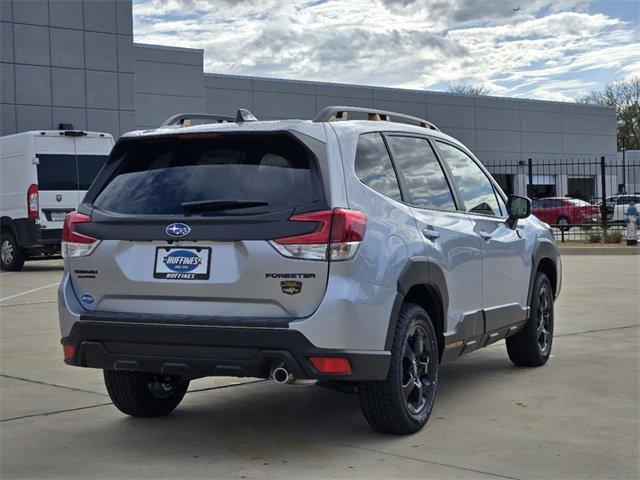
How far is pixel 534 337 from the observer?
26.5 ft

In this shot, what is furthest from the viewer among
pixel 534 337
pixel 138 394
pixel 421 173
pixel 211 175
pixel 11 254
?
pixel 11 254

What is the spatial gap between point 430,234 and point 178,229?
159 centimetres

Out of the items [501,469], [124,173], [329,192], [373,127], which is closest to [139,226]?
[124,173]

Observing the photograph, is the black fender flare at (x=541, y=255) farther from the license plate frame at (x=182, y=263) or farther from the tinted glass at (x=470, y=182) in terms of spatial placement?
the license plate frame at (x=182, y=263)

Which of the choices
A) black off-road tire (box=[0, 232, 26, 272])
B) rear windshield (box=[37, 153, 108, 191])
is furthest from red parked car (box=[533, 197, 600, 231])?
black off-road tire (box=[0, 232, 26, 272])

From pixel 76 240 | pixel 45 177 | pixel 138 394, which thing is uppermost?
pixel 45 177

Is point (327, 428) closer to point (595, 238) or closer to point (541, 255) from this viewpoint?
point (541, 255)

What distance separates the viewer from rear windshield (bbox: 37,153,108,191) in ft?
64.0

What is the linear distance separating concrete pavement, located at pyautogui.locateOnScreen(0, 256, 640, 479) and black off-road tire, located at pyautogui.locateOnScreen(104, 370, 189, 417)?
8 cm

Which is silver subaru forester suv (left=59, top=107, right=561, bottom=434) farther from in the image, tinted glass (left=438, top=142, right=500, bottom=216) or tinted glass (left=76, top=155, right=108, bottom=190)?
tinted glass (left=76, top=155, right=108, bottom=190)

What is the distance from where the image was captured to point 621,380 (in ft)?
24.9

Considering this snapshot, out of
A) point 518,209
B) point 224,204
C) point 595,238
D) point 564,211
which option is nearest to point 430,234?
point 224,204

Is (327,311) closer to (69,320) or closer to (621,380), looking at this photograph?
(69,320)

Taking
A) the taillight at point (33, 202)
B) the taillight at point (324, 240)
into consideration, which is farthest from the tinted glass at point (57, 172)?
the taillight at point (324, 240)
